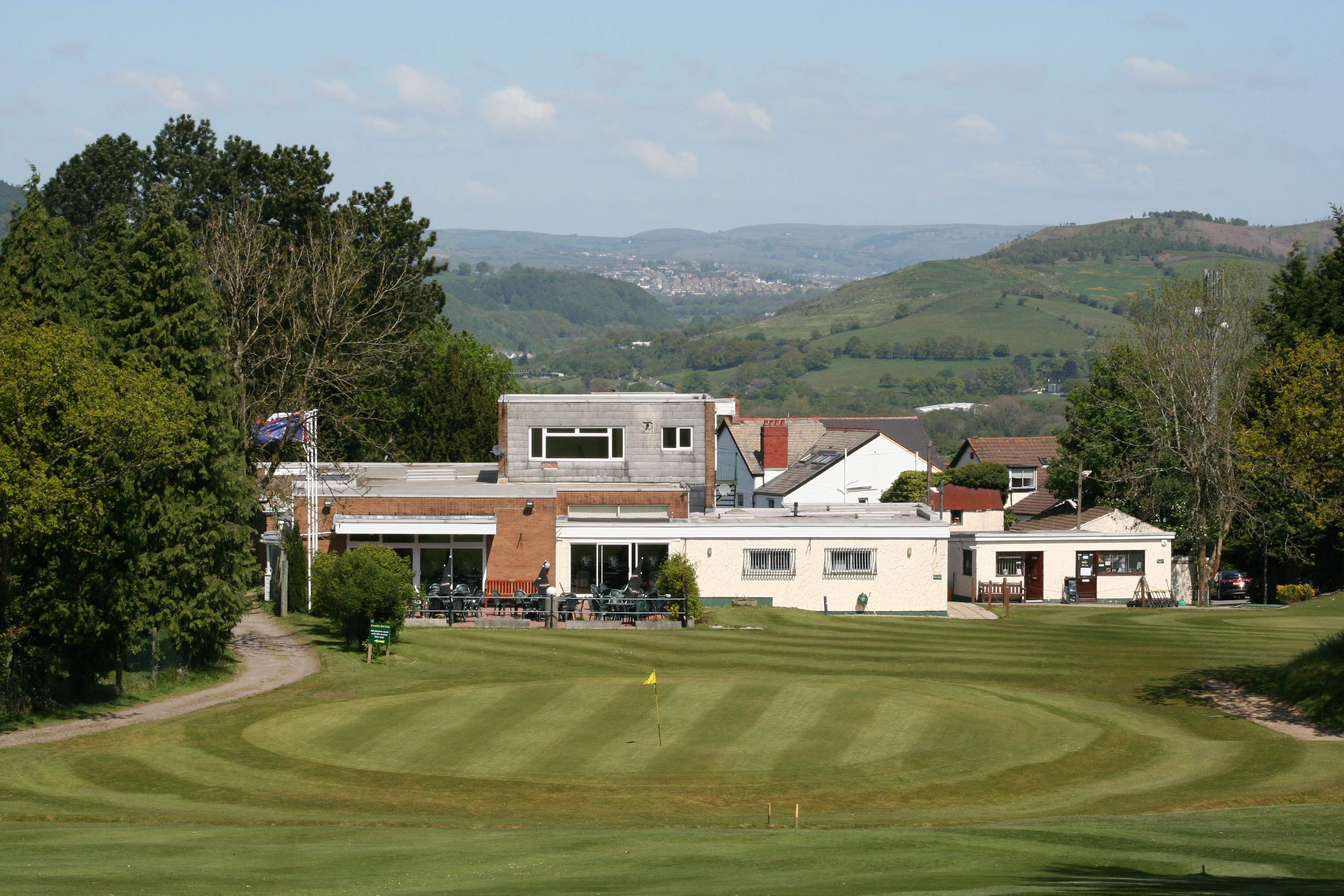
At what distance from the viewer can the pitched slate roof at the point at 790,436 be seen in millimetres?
85000

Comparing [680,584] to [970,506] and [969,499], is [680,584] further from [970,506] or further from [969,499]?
[969,499]

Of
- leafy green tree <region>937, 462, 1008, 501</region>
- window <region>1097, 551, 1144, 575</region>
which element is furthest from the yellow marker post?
leafy green tree <region>937, 462, 1008, 501</region>

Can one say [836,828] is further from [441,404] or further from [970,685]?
[441,404]

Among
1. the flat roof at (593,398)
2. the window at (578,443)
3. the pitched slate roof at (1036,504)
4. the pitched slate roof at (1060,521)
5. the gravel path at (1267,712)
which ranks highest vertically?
the flat roof at (593,398)

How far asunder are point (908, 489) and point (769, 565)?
36.9 m

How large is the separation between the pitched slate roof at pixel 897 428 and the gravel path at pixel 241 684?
57737mm

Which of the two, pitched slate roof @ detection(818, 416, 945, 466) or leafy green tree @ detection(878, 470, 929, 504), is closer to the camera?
leafy green tree @ detection(878, 470, 929, 504)

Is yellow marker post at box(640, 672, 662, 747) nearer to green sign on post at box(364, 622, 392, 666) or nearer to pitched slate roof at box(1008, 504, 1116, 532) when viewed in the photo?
green sign on post at box(364, 622, 392, 666)

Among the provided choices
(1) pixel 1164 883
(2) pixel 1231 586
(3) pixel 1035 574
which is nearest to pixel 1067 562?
(3) pixel 1035 574

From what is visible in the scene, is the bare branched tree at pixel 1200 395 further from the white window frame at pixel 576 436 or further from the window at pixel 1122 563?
the white window frame at pixel 576 436

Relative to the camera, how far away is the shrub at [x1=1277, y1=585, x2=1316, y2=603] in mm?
48656

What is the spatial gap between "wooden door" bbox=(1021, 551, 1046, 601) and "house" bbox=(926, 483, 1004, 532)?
7.31 m

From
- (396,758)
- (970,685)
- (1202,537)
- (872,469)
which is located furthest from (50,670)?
(872,469)

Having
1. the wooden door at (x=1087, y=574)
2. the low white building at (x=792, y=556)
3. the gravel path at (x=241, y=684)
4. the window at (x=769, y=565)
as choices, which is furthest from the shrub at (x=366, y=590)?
the wooden door at (x=1087, y=574)
